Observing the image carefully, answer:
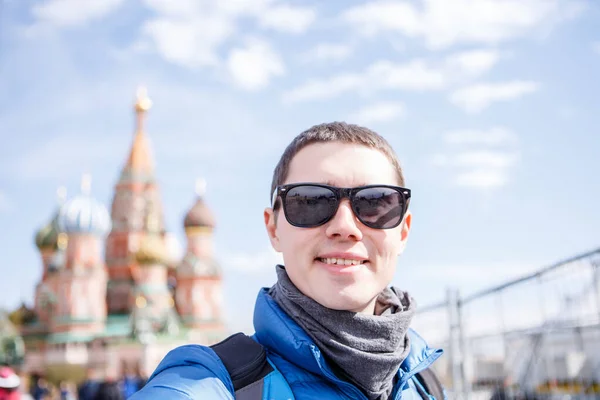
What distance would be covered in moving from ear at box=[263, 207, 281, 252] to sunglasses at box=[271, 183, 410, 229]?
0.17 metres

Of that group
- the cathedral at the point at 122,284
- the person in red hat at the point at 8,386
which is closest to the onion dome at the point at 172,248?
the cathedral at the point at 122,284

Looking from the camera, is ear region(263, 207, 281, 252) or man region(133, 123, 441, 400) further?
ear region(263, 207, 281, 252)

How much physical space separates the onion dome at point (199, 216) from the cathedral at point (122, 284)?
57 millimetres

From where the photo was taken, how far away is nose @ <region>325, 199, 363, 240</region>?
1.56 meters

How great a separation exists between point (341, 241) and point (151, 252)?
32279 millimetres

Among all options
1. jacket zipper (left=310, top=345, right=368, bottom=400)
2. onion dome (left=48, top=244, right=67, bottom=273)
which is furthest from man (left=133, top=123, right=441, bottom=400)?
onion dome (left=48, top=244, right=67, bottom=273)

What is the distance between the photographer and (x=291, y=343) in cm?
146

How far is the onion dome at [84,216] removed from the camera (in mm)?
31469

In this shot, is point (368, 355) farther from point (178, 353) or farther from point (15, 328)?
point (15, 328)

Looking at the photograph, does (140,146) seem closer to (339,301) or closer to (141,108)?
(141,108)

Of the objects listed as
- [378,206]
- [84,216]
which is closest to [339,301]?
[378,206]

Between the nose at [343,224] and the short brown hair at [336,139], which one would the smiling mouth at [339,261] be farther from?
the short brown hair at [336,139]

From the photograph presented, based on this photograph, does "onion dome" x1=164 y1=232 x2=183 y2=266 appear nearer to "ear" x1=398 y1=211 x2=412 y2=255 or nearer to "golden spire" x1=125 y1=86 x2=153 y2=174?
"golden spire" x1=125 y1=86 x2=153 y2=174

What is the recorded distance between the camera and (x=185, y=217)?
3522 centimetres
